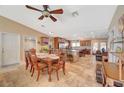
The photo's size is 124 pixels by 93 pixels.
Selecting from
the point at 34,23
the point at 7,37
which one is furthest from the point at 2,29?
the point at 34,23

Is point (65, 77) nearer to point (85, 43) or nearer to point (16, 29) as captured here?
point (85, 43)

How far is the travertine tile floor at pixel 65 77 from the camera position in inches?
111

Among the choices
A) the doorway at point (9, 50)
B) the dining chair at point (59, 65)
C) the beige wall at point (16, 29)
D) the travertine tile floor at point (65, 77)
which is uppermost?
the beige wall at point (16, 29)

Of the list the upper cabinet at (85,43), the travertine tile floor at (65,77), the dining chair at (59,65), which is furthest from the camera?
the upper cabinet at (85,43)

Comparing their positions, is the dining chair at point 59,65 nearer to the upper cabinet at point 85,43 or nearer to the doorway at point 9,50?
the upper cabinet at point 85,43

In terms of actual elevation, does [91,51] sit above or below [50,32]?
below

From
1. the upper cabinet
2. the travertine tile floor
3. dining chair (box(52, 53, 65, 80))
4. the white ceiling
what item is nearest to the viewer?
the travertine tile floor

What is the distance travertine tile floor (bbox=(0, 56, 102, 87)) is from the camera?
2.81 m

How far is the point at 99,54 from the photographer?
3.91 meters

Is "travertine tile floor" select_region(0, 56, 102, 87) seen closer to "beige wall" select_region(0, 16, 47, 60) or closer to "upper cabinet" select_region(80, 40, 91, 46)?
"upper cabinet" select_region(80, 40, 91, 46)

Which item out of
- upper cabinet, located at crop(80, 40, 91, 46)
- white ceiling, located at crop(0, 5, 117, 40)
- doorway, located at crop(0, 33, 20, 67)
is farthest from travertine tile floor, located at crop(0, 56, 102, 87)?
white ceiling, located at crop(0, 5, 117, 40)

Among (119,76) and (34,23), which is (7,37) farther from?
(119,76)

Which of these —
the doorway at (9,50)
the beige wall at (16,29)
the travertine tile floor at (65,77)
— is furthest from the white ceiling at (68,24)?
the travertine tile floor at (65,77)
